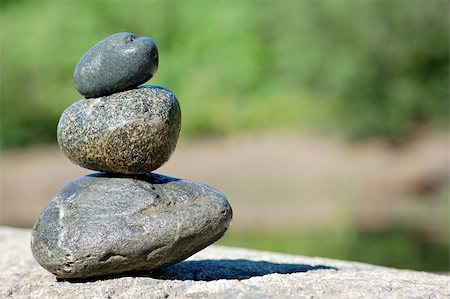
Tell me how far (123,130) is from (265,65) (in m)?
24.0

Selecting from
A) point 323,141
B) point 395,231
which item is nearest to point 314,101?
point 323,141

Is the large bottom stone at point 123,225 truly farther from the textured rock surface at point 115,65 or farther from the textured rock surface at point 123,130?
the textured rock surface at point 115,65

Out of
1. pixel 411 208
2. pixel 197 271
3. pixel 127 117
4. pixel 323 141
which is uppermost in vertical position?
pixel 323 141

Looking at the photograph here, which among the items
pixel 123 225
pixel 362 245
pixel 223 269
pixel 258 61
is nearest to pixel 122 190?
pixel 123 225

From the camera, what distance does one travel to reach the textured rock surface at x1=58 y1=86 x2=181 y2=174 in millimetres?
6895

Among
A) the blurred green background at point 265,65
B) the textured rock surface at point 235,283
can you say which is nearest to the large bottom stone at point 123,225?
the textured rock surface at point 235,283

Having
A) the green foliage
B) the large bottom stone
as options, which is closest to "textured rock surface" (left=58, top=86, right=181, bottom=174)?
the large bottom stone

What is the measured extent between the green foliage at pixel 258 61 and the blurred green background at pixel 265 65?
0.04m

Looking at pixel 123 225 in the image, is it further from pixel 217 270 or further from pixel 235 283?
pixel 217 270

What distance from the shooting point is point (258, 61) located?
30.4m

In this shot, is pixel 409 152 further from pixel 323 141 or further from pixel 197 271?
pixel 197 271

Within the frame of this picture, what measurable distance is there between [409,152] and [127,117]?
17.1 meters

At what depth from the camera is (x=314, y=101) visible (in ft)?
85.6

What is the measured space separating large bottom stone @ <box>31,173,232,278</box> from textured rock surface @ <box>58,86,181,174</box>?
238mm
